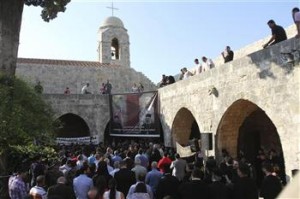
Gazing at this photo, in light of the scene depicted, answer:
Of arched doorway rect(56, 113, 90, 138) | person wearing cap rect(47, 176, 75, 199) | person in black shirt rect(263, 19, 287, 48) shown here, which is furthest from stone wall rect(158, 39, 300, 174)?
arched doorway rect(56, 113, 90, 138)

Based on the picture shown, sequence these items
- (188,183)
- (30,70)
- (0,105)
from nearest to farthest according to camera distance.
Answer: (188,183), (0,105), (30,70)

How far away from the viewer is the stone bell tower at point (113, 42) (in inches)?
1112

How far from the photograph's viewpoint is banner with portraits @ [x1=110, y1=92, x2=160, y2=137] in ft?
59.8

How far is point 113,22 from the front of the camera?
2912 cm

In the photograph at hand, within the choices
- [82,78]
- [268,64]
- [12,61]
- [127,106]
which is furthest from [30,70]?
[268,64]

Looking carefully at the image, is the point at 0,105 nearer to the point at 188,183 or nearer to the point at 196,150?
the point at 188,183

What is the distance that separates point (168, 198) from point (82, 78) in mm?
Answer: 21488

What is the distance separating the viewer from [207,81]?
43.3ft

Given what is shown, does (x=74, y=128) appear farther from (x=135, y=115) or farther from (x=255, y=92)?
(x=255, y=92)

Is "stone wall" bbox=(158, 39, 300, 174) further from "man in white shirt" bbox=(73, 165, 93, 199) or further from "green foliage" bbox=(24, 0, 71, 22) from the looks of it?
"green foliage" bbox=(24, 0, 71, 22)

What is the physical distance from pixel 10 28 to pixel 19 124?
4.49 metres

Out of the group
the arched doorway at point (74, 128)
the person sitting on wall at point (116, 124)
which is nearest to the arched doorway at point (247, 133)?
the person sitting on wall at point (116, 124)

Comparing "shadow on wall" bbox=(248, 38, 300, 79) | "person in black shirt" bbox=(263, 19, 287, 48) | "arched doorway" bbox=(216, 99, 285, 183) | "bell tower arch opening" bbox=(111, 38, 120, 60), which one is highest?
"bell tower arch opening" bbox=(111, 38, 120, 60)

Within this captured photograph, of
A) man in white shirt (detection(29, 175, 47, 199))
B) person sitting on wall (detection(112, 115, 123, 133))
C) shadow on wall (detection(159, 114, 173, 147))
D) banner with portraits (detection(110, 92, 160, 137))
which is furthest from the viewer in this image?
person sitting on wall (detection(112, 115, 123, 133))
